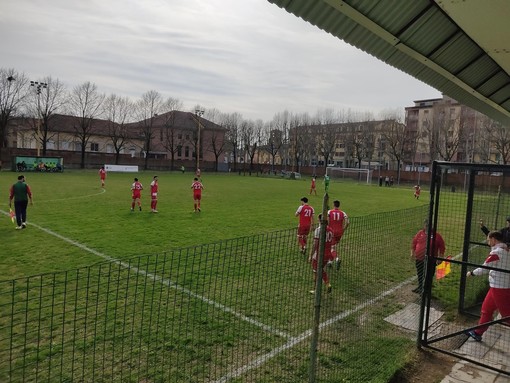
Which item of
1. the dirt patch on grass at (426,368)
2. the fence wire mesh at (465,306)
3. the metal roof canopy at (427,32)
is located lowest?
the dirt patch on grass at (426,368)

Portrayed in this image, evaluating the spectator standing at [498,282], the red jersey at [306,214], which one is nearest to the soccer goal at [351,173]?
the red jersey at [306,214]

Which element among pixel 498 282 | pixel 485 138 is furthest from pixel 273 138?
pixel 498 282

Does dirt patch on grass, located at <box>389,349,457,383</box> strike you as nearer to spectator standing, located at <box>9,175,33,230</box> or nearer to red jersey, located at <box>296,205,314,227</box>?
red jersey, located at <box>296,205,314,227</box>

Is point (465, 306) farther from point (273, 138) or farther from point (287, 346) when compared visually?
point (273, 138)

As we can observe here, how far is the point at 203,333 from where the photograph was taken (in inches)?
231

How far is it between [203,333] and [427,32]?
5198mm

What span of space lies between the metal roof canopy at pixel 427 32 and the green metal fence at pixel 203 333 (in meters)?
3.33

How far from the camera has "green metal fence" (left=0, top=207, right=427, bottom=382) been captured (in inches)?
189

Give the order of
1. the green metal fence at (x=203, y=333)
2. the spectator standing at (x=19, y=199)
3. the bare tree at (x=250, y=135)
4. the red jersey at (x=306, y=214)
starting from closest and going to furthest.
A: the green metal fence at (x=203, y=333) → the red jersey at (x=306, y=214) → the spectator standing at (x=19, y=199) → the bare tree at (x=250, y=135)

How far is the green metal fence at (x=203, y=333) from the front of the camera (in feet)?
15.7

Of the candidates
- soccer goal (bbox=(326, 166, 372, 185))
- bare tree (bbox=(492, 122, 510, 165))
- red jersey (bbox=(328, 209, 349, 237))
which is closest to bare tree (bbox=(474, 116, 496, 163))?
bare tree (bbox=(492, 122, 510, 165))

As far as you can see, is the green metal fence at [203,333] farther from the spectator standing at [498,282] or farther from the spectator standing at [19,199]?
→ the spectator standing at [19,199]

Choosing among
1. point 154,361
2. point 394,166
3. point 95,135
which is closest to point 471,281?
point 154,361

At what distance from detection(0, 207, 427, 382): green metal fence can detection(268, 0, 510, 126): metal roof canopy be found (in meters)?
3.33
